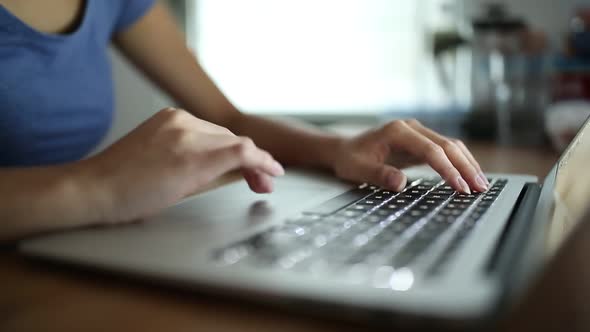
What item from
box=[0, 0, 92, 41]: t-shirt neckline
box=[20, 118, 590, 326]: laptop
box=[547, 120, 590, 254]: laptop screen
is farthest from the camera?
box=[0, 0, 92, 41]: t-shirt neckline

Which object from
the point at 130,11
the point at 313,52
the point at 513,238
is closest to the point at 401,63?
the point at 313,52

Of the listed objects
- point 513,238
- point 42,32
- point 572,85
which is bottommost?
point 572,85

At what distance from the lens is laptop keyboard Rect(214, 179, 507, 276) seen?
1.09 feet

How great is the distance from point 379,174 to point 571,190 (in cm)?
20

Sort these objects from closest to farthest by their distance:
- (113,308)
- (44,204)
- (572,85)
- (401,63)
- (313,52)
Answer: (113,308) → (44,204) → (572,85) → (401,63) → (313,52)

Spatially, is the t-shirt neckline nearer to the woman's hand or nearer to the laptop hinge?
the woman's hand

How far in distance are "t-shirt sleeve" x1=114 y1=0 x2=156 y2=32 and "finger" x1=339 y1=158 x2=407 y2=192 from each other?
0.54 metres

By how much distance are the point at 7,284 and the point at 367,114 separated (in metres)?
1.49

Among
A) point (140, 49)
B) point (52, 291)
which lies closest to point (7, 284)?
point (52, 291)

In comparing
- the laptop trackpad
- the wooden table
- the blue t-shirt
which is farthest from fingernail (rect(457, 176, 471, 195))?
the blue t-shirt

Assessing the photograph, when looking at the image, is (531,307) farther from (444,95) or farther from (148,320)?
(444,95)

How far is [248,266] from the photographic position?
1.07ft

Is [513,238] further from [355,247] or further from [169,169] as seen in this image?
[169,169]

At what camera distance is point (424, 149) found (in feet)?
2.11
